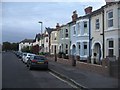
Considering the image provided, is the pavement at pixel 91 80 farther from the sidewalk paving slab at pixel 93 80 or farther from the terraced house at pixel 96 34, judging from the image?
the terraced house at pixel 96 34

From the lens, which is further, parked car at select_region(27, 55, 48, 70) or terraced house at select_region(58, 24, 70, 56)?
terraced house at select_region(58, 24, 70, 56)

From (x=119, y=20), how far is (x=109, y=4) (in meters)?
2.24

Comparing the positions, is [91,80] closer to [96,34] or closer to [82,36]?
[96,34]

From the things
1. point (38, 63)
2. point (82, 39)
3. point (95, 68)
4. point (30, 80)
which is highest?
point (82, 39)

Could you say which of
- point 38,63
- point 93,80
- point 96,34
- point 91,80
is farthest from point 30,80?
point 96,34

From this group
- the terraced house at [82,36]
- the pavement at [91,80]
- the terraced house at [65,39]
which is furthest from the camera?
the terraced house at [65,39]

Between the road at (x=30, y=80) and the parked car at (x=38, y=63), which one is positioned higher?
the parked car at (x=38, y=63)

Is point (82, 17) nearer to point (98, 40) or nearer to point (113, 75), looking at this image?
point (98, 40)

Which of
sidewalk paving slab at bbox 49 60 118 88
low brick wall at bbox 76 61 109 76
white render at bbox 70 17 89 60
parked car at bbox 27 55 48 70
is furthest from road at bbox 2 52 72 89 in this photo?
white render at bbox 70 17 89 60

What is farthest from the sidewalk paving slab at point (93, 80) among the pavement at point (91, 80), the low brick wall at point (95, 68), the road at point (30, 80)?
the road at point (30, 80)

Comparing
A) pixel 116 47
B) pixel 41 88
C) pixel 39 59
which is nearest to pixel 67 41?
pixel 39 59

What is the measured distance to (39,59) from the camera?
1091 inches

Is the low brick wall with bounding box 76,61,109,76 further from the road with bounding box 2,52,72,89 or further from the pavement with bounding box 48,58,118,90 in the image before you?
the road with bounding box 2,52,72,89

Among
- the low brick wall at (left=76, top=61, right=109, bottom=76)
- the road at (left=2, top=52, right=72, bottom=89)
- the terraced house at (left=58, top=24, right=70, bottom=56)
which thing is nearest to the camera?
the road at (left=2, top=52, right=72, bottom=89)
